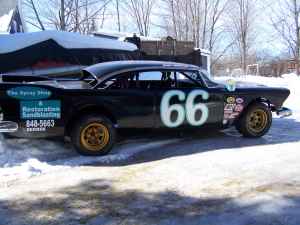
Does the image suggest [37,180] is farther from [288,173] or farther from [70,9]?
[70,9]

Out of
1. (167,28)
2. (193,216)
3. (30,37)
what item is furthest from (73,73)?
(167,28)

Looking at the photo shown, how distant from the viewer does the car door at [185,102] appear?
8.14 m

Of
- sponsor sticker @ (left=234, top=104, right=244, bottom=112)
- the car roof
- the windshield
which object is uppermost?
the car roof

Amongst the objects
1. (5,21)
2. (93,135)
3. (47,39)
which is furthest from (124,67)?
(5,21)

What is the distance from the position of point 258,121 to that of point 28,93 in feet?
13.6

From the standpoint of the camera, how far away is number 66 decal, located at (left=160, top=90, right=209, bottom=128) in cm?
814

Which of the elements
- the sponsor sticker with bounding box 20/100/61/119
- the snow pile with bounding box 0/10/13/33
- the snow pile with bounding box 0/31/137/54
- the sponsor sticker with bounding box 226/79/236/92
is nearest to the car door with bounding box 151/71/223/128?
the sponsor sticker with bounding box 226/79/236/92

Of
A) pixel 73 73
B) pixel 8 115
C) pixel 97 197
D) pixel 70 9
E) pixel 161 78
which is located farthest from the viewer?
Result: pixel 70 9

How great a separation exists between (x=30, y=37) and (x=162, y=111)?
6451 millimetres

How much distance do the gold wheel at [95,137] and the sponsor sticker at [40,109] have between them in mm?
493

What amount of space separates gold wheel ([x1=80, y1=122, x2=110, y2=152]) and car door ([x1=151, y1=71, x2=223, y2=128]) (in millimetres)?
918

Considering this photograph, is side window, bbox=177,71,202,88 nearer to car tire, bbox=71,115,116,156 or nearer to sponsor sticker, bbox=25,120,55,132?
car tire, bbox=71,115,116,156

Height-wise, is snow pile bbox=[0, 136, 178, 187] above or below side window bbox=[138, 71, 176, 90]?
below

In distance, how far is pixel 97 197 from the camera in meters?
5.59
